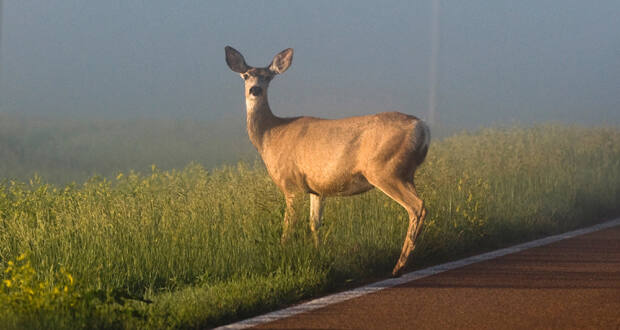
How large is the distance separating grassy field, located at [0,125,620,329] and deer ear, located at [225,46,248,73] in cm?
163

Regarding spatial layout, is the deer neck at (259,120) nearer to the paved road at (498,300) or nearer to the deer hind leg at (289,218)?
the deer hind leg at (289,218)

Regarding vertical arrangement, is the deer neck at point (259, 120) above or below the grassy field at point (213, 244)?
above

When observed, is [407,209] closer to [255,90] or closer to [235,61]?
[255,90]

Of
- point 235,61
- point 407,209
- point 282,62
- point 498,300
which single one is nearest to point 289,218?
point 407,209

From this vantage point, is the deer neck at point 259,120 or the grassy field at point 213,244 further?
the deer neck at point 259,120

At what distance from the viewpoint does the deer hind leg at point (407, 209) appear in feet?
31.2

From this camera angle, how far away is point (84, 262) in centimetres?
973

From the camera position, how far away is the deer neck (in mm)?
11016

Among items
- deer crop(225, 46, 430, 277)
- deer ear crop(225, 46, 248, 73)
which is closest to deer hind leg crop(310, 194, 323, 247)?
deer crop(225, 46, 430, 277)

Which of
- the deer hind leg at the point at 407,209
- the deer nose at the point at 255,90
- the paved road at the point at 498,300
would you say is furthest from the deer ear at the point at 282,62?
the paved road at the point at 498,300

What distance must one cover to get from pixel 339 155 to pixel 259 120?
163 cm

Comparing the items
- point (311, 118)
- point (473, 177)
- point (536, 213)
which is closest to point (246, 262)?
point (311, 118)

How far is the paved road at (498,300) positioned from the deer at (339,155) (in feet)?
3.27

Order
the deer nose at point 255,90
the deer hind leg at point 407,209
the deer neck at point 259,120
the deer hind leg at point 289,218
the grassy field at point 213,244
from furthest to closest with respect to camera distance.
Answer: the deer neck at point 259,120 → the deer nose at point 255,90 → the deer hind leg at point 289,218 → the deer hind leg at point 407,209 → the grassy field at point 213,244
